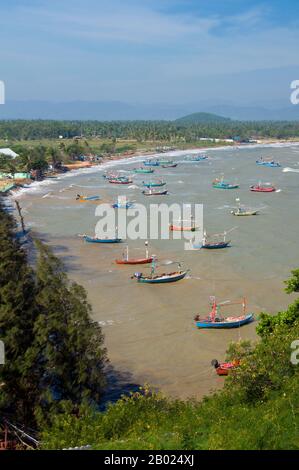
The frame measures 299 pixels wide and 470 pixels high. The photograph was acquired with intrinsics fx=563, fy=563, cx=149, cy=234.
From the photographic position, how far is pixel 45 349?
13133mm

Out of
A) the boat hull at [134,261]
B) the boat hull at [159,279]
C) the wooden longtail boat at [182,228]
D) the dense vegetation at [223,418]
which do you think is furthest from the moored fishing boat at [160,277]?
the dense vegetation at [223,418]

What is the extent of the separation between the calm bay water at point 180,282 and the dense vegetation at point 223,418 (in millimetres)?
4686

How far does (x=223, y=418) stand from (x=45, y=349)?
15.6ft

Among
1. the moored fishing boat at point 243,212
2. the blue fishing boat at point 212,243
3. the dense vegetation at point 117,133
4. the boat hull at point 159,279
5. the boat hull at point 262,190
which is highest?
the dense vegetation at point 117,133

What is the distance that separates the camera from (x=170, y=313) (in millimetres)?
22828

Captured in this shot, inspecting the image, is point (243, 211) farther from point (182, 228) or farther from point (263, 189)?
point (263, 189)

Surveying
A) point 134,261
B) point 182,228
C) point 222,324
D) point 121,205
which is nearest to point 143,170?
point 121,205

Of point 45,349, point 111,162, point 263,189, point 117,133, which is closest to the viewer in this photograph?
point 45,349

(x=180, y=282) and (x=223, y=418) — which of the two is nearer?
(x=223, y=418)

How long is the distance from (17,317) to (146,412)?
3.99m

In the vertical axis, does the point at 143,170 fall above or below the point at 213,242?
above

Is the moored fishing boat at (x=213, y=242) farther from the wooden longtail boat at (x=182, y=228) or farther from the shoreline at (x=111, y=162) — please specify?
the shoreline at (x=111, y=162)

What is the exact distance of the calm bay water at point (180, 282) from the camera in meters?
18.8
